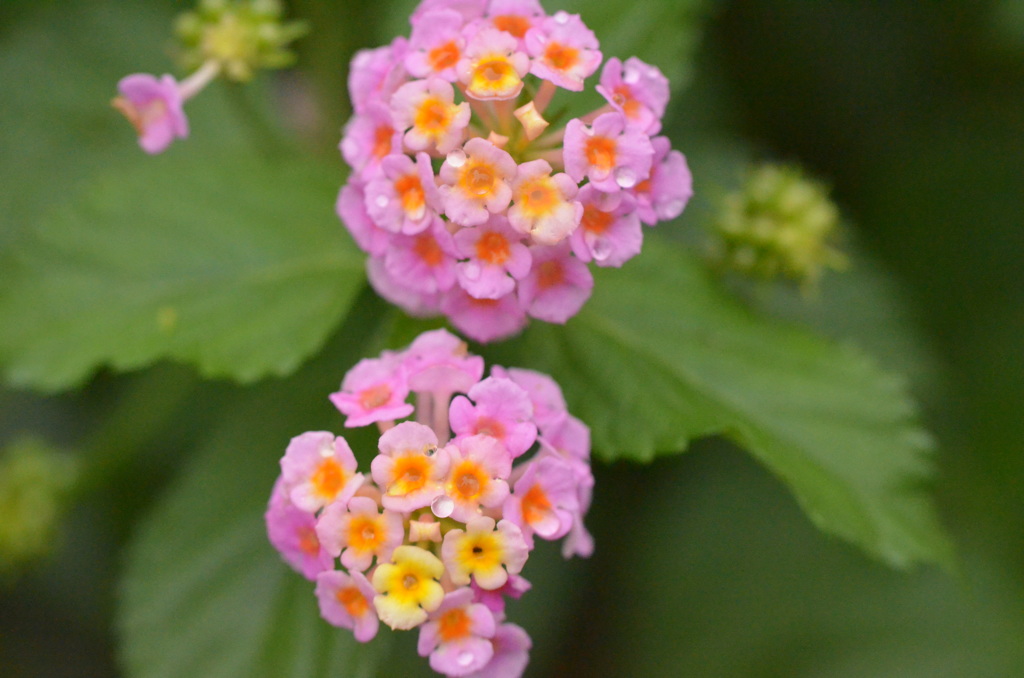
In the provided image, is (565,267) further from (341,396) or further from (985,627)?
(985,627)

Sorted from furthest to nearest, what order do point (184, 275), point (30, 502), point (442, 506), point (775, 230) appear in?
point (30, 502), point (775, 230), point (184, 275), point (442, 506)

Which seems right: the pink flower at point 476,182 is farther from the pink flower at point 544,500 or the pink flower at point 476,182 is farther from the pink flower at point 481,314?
the pink flower at point 544,500

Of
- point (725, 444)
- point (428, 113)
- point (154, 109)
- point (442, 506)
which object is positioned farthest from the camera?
point (725, 444)

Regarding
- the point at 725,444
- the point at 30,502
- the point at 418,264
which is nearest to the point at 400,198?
the point at 418,264

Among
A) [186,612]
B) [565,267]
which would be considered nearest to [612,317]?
[565,267]

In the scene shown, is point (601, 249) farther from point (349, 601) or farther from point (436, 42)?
point (349, 601)

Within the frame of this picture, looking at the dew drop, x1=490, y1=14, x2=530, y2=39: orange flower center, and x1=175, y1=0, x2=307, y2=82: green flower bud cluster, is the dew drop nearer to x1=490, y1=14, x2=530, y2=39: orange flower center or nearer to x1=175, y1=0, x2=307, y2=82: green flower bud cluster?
x1=490, y1=14, x2=530, y2=39: orange flower center

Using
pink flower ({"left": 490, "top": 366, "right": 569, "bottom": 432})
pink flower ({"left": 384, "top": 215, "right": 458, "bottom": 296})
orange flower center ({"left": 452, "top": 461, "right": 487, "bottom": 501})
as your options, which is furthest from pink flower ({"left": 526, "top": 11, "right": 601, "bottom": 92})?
orange flower center ({"left": 452, "top": 461, "right": 487, "bottom": 501})
